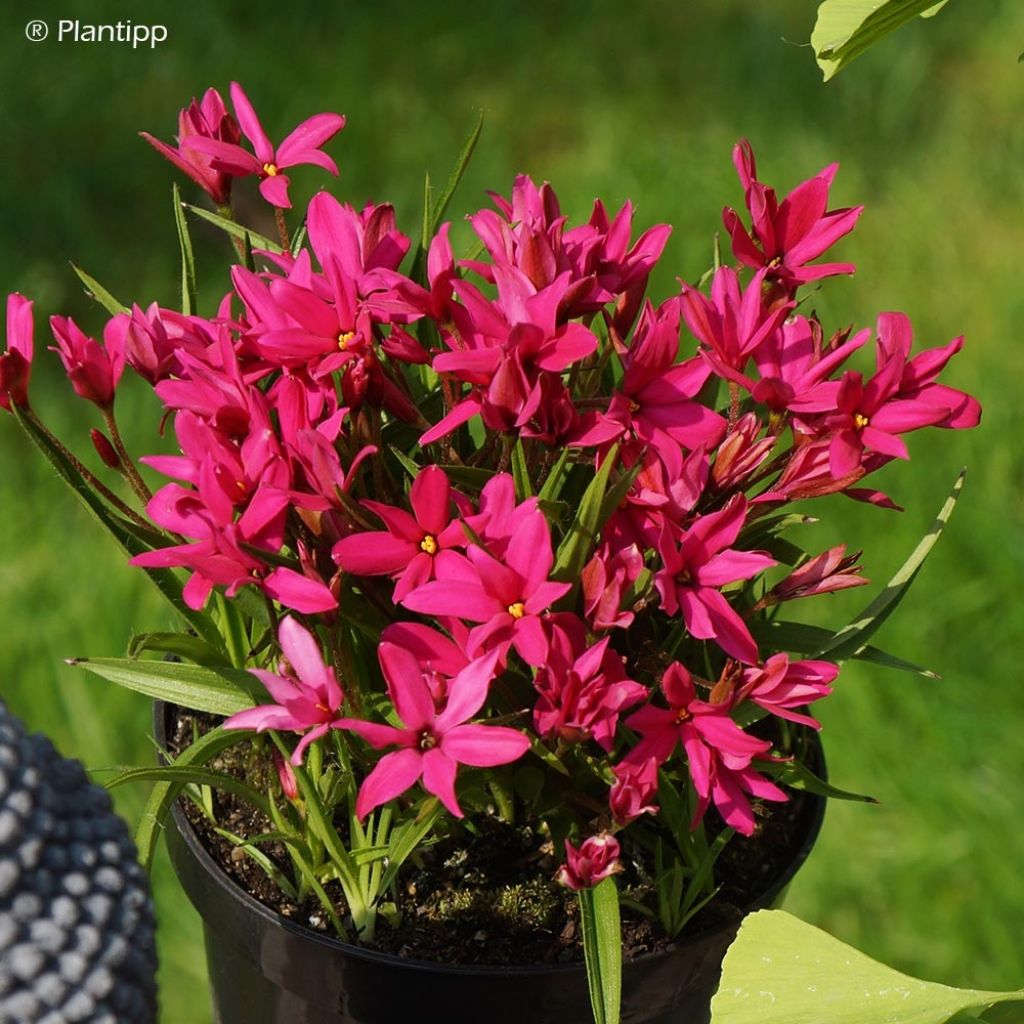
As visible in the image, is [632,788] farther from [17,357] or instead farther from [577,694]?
[17,357]

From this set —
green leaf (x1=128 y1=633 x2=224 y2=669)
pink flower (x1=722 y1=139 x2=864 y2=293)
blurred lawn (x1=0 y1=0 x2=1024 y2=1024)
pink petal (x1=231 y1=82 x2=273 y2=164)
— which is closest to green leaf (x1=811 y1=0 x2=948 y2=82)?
pink flower (x1=722 y1=139 x2=864 y2=293)

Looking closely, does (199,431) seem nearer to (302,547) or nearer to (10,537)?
(302,547)

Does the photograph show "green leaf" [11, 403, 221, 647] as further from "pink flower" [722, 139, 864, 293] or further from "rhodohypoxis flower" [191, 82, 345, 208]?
"pink flower" [722, 139, 864, 293]

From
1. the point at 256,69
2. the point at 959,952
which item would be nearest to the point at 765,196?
the point at 959,952

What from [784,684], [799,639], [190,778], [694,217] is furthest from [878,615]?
[694,217]

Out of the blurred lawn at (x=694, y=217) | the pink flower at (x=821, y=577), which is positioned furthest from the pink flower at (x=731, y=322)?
the blurred lawn at (x=694, y=217)

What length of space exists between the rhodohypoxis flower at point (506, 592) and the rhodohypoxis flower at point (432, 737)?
0.01m

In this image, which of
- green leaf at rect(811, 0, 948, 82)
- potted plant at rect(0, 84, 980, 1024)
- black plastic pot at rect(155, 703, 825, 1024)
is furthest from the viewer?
black plastic pot at rect(155, 703, 825, 1024)

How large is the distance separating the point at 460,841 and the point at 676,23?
1.95 meters

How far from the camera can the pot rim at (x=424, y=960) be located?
781 millimetres

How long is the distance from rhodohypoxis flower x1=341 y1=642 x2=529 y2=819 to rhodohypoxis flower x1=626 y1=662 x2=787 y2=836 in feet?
0.28

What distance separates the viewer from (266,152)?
84 cm

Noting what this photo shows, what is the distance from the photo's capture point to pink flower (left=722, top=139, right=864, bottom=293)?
0.76 metres

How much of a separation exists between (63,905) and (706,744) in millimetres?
300
